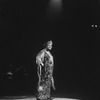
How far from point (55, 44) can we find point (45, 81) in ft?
3.01

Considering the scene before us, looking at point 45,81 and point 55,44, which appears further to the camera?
point 55,44

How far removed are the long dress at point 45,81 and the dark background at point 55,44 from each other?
1.97 ft

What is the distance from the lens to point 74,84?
7043 millimetres

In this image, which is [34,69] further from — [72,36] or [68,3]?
[68,3]

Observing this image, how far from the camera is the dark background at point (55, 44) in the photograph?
6750mm

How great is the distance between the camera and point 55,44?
6957 millimetres

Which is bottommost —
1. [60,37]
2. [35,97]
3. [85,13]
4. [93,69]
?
[35,97]

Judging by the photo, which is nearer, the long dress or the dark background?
the long dress

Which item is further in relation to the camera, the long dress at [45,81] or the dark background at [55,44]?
the dark background at [55,44]

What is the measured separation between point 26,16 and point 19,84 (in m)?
1.34

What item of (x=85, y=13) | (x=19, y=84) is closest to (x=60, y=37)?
(x=85, y=13)

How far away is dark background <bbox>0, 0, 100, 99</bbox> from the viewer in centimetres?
675

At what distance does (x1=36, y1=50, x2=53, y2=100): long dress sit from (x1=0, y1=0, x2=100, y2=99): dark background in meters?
0.60

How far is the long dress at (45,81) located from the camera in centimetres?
632
